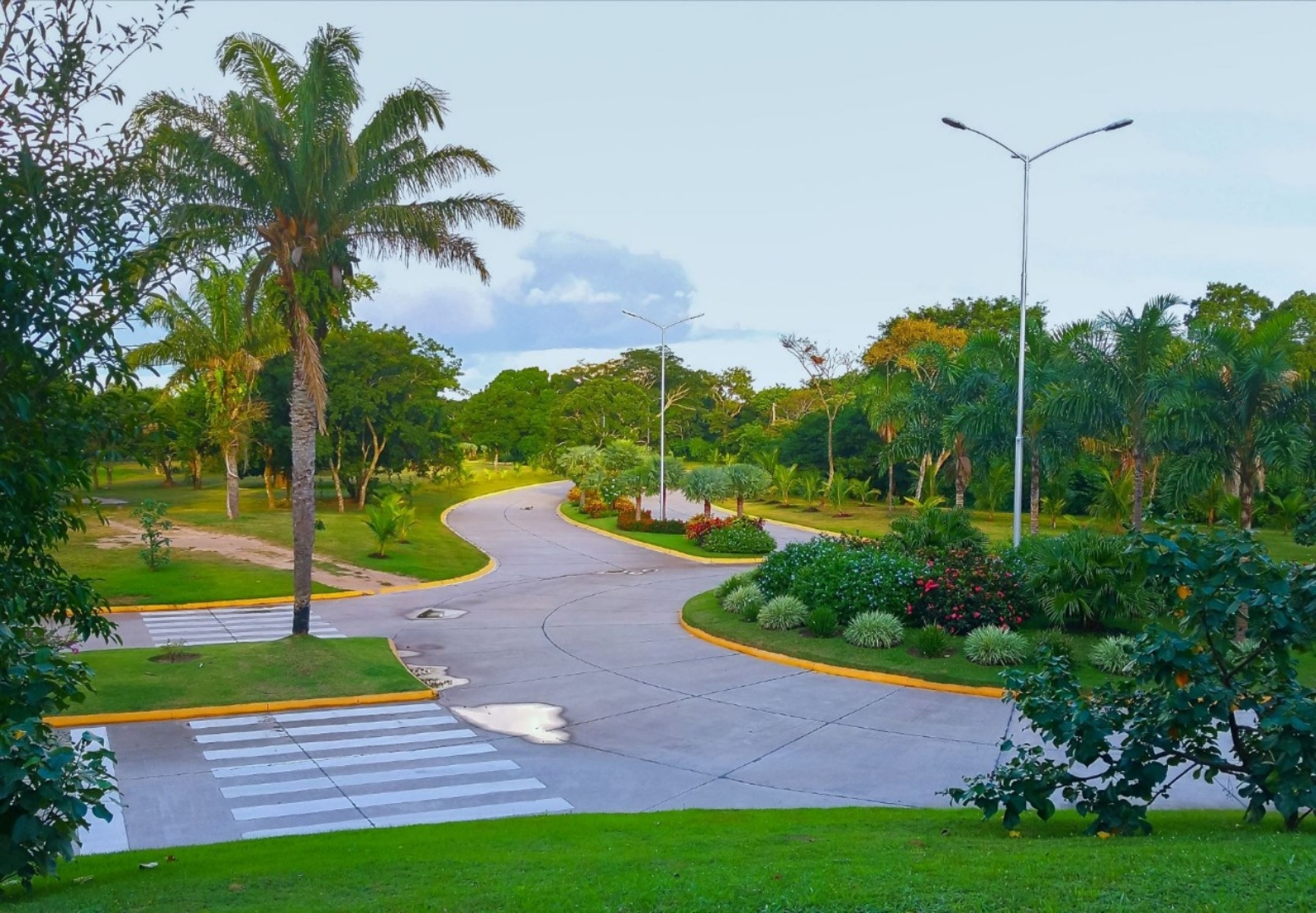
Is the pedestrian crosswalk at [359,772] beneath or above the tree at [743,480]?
beneath

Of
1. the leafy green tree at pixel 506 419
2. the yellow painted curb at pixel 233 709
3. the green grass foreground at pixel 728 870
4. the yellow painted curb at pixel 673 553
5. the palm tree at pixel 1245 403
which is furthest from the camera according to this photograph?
the leafy green tree at pixel 506 419

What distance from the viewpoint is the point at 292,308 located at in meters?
17.0

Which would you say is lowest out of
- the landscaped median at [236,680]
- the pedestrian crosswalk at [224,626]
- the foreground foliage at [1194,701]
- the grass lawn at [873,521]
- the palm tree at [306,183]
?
the pedestrian crosswalk at [224,626]

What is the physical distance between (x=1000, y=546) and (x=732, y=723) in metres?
8.69

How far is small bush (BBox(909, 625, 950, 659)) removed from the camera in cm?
1659

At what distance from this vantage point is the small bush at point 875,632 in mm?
17328

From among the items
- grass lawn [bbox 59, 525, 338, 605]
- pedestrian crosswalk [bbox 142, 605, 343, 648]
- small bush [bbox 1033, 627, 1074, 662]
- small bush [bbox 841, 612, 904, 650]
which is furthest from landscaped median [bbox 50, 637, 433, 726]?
small bush [bbox 1033, 627, 1074, 662]

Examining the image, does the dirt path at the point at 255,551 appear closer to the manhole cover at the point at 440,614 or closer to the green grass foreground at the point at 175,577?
the green grass foreground at the point at 175,577

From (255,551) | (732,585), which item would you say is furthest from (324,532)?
(732,585)

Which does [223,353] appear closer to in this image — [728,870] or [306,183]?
[306,183]

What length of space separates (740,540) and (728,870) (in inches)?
1150

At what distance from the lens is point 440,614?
74.9ft

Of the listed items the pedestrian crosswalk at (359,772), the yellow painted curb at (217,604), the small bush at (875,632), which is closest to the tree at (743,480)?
the yellow painted curb at (217,604)

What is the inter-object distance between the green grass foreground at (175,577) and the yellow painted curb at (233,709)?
10790mm
